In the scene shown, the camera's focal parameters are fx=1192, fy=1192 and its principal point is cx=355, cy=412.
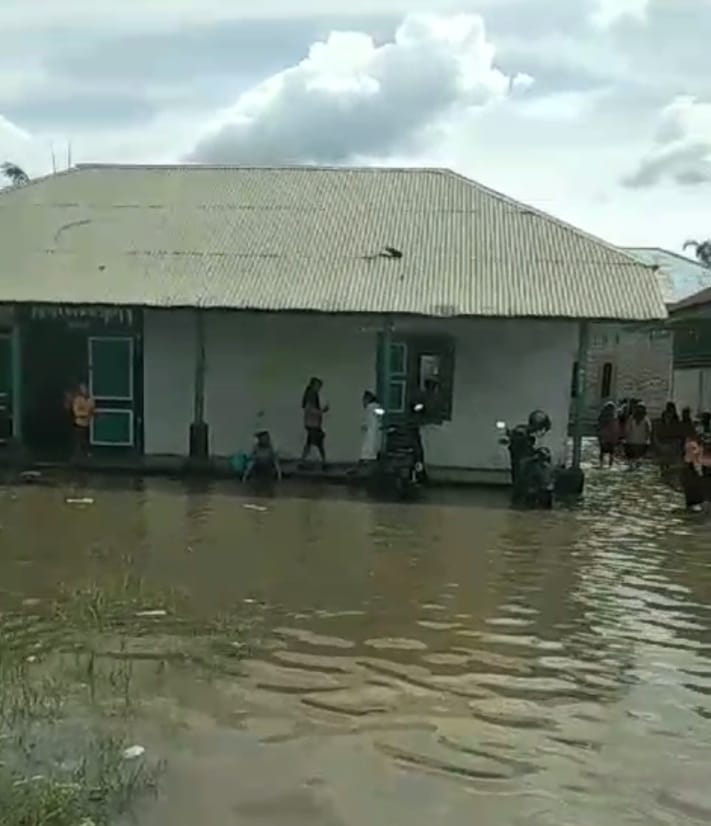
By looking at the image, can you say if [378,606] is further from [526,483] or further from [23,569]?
[526,483]

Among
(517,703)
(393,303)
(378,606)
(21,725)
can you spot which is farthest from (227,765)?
(393,303)

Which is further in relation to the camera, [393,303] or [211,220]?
[211,220]

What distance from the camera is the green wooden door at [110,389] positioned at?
20672mm

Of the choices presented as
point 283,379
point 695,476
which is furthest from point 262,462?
point 695,476

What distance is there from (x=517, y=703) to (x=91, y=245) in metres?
14.8

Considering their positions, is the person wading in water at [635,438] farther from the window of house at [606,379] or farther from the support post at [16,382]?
the window of house at [606,379]

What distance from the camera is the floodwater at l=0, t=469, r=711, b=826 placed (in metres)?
5.84

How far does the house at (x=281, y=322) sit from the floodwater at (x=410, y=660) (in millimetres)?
4485

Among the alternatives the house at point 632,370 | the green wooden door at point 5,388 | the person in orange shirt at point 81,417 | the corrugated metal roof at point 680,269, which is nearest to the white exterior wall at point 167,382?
the person in orange shirt at point 81,417

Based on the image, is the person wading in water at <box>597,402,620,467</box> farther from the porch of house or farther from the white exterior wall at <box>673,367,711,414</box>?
the white exterior wall at <box>673,367,711,414</box>

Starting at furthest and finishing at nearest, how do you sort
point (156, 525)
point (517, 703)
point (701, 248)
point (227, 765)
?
point (701, 248) → point (156, 525) → point (517, 703) → point (227, 765)

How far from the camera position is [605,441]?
79.3 ft

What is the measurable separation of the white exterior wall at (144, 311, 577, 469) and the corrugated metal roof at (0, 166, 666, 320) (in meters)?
0.96

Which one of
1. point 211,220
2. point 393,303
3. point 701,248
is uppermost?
point 701,248
